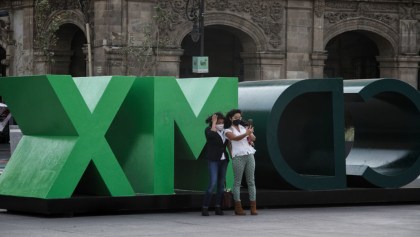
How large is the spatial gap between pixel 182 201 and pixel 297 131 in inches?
138

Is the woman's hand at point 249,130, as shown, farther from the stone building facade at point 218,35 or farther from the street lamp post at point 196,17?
the stone building facade at point 218,35

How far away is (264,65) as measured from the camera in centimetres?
4591

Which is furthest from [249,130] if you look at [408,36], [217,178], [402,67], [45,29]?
[408,36]

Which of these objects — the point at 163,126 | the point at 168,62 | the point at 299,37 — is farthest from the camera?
the point at 299,37

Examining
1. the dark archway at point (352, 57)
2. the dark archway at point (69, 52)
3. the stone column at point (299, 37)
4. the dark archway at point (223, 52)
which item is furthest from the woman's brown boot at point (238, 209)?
the dark archway at point (352, 57)

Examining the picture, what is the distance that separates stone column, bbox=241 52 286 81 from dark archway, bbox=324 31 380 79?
23.2 feet

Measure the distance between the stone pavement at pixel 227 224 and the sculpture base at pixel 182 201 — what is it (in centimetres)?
14

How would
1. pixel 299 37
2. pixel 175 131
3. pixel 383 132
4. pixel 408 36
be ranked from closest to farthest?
pixel 175 131 < pixel 383 132 < pixel 299 37 < pixel 408 36

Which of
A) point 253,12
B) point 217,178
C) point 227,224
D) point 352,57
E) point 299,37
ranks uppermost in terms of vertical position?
point 253,12

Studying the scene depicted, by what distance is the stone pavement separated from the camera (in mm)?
16516

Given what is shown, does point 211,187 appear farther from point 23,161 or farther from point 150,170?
point 23,161

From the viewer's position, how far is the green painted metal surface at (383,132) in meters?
21.7

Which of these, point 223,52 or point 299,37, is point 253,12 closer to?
point 299,37

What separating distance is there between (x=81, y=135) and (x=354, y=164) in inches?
243
